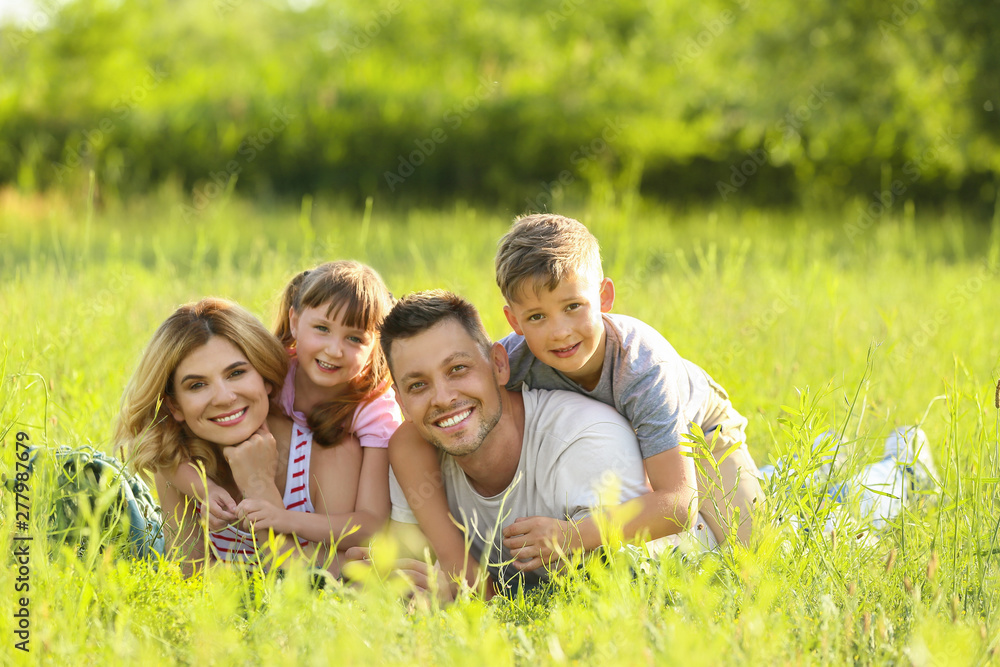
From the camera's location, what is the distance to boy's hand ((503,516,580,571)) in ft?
9.02

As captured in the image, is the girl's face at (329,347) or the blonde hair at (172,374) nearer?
the blonde hair at (172,374)

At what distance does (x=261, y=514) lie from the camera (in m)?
3.08

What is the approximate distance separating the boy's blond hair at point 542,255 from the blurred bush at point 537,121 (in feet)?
30.0

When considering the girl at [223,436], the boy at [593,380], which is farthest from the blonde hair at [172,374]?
the boy at [593,380]

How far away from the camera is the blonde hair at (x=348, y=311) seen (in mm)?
3455

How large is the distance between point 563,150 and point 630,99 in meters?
1.33

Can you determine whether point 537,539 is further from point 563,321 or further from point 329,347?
point 329,347

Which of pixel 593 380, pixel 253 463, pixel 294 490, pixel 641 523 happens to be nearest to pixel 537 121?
pixel 593 380

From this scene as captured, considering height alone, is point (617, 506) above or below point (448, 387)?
below

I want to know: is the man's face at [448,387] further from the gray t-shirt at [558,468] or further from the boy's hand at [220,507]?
the boy's hand at [220,507]

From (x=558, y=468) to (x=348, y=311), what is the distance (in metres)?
1.08

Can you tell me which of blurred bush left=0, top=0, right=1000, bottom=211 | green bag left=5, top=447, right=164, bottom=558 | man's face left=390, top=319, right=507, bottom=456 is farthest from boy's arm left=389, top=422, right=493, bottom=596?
blurred bush left=0, top=0, right=1000, bottom=211

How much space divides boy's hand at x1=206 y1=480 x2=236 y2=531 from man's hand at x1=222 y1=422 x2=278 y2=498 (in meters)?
0.07

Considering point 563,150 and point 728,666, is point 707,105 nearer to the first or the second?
point 563,150
